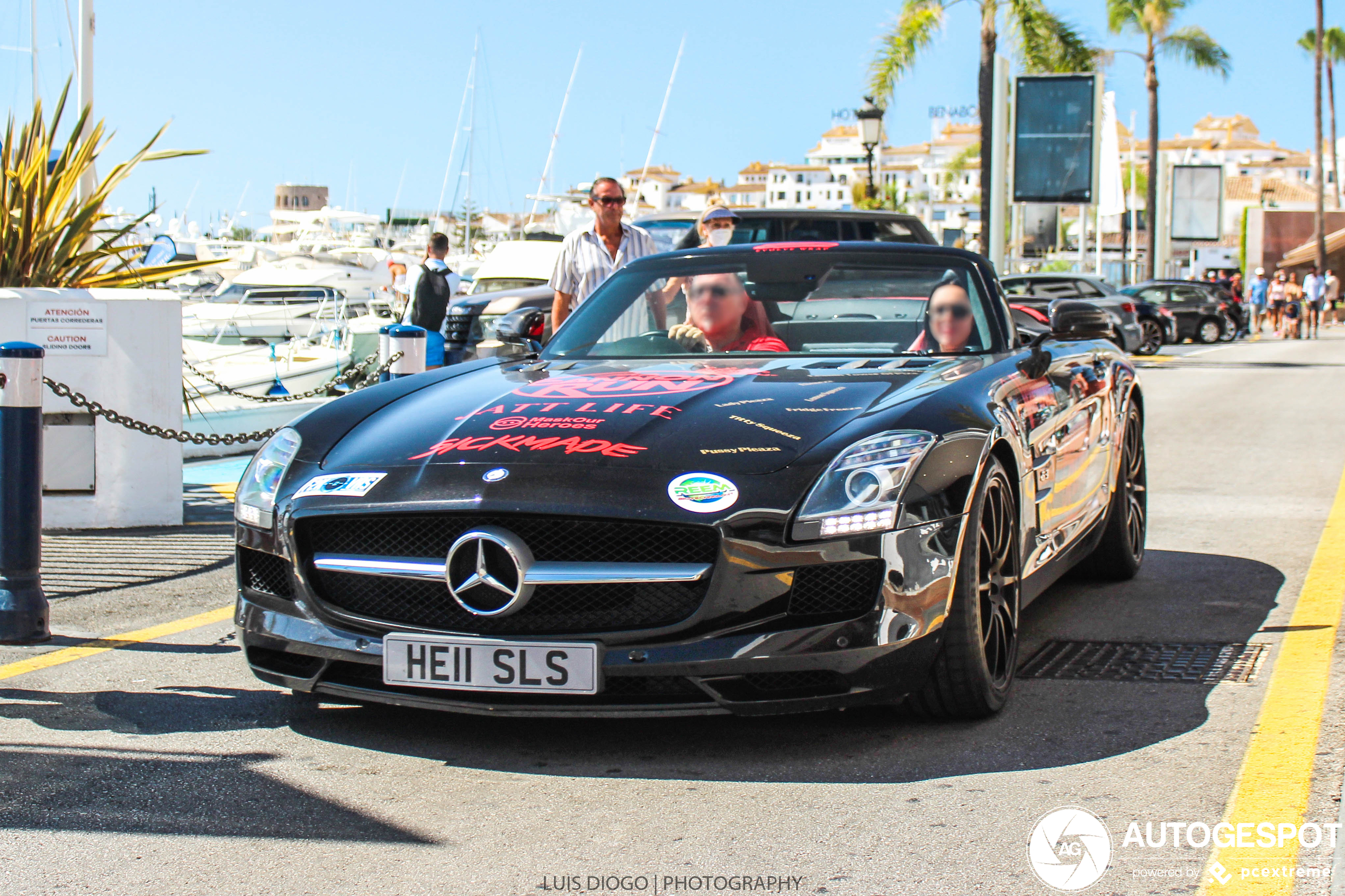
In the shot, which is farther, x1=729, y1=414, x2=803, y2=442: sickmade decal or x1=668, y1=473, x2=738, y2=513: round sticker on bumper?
x1=729, y1=414, x2=803, y2=442: sickmade decal

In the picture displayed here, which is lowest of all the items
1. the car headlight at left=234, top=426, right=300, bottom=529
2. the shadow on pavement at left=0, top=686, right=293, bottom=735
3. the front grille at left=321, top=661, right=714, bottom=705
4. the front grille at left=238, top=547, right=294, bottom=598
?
the shadow on pavement at left=0, top=686, right=293, bottom=735

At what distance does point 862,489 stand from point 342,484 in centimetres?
130

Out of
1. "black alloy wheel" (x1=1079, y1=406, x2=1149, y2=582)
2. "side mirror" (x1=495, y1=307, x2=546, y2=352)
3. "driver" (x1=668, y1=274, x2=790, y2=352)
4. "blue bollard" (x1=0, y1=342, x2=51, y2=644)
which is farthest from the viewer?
"black alloy wheel" (x1=1079, y1=406, x2=1149, y2=582)

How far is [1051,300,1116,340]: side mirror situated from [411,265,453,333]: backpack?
8.28 m

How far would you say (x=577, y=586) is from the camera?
139 inches

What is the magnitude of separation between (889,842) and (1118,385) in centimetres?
349

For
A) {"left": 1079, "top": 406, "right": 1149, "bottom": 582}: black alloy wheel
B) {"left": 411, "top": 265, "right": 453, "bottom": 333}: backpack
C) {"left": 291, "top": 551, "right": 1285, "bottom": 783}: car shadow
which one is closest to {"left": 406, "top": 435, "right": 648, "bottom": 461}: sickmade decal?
{"left": 291, "top": 551, "right": 1285, "bottom": 783}: car shadow

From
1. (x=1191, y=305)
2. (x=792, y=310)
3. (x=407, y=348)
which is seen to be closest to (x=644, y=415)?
(x=792, y=310)

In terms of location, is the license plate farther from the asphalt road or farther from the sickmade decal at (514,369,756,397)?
the sickmade decal at (514,369,756,397)

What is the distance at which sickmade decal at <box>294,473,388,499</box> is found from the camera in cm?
375

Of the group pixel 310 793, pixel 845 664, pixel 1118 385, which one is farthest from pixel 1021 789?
pixel 1118 385

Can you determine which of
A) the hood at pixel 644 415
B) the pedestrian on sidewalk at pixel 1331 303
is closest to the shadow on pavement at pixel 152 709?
the hood at pixel 644 415

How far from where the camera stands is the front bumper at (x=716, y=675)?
11.3 feet

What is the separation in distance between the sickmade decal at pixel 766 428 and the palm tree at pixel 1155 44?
150 feet
